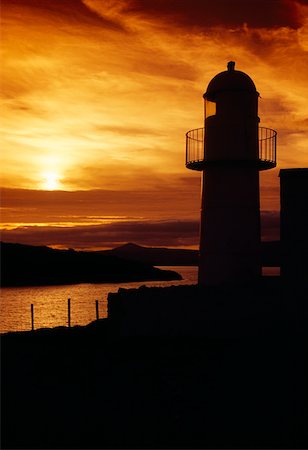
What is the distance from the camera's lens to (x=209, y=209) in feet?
67.3

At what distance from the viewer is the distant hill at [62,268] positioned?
150m

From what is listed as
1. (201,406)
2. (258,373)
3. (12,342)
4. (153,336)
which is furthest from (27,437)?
(12,342)

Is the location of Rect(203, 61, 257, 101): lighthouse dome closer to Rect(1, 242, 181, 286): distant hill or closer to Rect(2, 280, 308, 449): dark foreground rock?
Rect(2, 280, 308, 449): dark foreground rock

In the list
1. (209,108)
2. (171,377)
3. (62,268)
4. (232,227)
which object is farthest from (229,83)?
(62,268)

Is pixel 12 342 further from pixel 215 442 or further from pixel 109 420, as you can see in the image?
pixel 215 442

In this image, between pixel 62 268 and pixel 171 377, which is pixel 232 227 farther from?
pixel 62 268

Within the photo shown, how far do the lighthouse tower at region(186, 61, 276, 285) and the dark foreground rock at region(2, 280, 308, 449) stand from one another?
1.97 m

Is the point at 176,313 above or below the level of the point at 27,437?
above

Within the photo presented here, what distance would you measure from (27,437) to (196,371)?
17.3 ft

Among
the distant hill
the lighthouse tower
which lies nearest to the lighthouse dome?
the lighthouse tower

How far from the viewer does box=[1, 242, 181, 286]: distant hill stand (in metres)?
150

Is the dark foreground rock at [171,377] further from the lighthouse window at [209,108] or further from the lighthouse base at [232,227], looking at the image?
the lighthouse window at [209,108]

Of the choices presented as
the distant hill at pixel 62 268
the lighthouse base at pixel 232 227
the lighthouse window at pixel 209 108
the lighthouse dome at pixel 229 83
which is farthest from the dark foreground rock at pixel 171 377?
the distant hill at pixel 62 268

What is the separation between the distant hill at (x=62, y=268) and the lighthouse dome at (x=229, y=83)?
128 m
